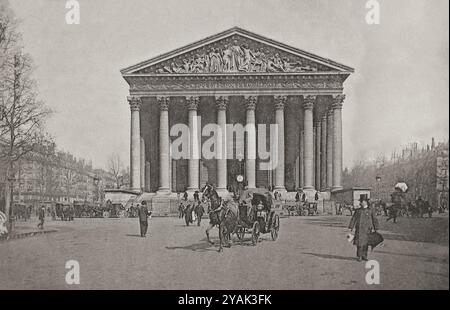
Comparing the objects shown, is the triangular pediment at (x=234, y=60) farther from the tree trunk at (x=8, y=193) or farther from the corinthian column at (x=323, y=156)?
the tree trunk at (x=8, y=193)

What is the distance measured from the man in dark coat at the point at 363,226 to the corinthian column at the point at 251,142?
7659mm

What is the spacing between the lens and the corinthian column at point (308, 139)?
2727 centimetres

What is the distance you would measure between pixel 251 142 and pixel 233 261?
32.2ft

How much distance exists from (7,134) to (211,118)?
11.3 meters

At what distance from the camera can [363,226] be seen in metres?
14.6

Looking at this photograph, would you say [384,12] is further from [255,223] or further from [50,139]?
[50,139]

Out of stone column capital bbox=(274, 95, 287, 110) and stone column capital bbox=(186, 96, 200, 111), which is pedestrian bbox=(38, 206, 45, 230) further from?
stone column capital bbox=(274, 95, 287, 110)

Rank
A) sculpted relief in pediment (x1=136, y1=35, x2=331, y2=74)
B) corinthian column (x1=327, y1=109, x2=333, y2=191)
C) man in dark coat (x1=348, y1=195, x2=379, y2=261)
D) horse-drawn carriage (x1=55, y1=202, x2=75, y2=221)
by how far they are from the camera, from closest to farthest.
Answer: man in dark coat (x1=348, y1=195, x2=379, y2=261) → horse-drawn carriage (x1=55, y1=202, x2=75, y2=221) → corinthian column (x1=327, y1=109, x2=333, y2=191) → sculpted relief in pediment (x1=136, y1=35, x2=331, y2=74)

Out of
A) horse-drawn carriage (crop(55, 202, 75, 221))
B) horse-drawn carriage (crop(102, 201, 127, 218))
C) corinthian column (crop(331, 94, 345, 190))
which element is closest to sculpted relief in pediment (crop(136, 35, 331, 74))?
corinthian column (crop(331, 94, 345, 190))

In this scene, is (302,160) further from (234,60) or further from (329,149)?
(234,60)

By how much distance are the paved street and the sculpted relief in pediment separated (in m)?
11.6

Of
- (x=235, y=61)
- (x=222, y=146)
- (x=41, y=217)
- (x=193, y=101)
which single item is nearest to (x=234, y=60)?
(x=235, y=61)

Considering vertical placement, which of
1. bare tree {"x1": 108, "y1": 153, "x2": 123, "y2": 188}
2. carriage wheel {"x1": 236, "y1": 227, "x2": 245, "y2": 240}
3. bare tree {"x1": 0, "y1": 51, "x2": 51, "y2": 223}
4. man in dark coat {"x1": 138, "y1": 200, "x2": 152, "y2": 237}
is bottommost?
carriage wheel {"x1": 236, "y1": 227, "x2": 245, "y2": 240}

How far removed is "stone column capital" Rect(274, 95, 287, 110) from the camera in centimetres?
2727
